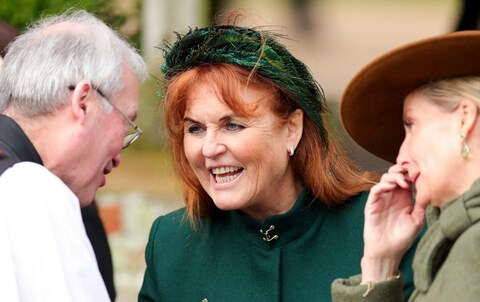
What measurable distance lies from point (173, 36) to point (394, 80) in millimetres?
4153

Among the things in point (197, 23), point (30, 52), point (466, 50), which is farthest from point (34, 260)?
point (197, 23)

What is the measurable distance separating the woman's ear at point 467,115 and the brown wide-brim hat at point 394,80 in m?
0.13

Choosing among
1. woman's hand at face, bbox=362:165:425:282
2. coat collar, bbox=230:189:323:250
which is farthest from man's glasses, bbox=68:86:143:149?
woman's hand at face, bbox=362:165:425:282

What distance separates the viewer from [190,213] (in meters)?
4.23

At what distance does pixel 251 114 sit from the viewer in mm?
3924

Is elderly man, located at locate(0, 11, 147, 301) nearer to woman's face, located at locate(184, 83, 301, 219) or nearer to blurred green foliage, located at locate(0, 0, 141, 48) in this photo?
Answer: woman's face, located at locate(184, 83, 301, 219)

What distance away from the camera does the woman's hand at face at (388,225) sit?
3543mm

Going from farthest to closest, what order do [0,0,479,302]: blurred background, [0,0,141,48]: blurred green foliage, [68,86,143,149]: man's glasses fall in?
1. [0,0,479,302]: blurred background
2. [0,0,141,48]: blurred green foliage
3. [68,86,143,149]: man's glasses

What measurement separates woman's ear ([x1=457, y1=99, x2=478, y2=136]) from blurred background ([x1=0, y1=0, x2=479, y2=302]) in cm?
112

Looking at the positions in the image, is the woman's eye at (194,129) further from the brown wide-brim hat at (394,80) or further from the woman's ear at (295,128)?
the brown wide-brim hat at (394,80)

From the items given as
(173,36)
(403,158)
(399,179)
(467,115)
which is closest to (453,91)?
(467,115)

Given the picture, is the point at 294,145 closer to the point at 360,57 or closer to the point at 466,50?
the point at 466,50

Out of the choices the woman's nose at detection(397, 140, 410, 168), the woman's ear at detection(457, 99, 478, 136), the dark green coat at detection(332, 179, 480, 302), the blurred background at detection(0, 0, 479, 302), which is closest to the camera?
the dark green coat at detection(332, 179, 480, 302)

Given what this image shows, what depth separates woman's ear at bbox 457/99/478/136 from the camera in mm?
3082
